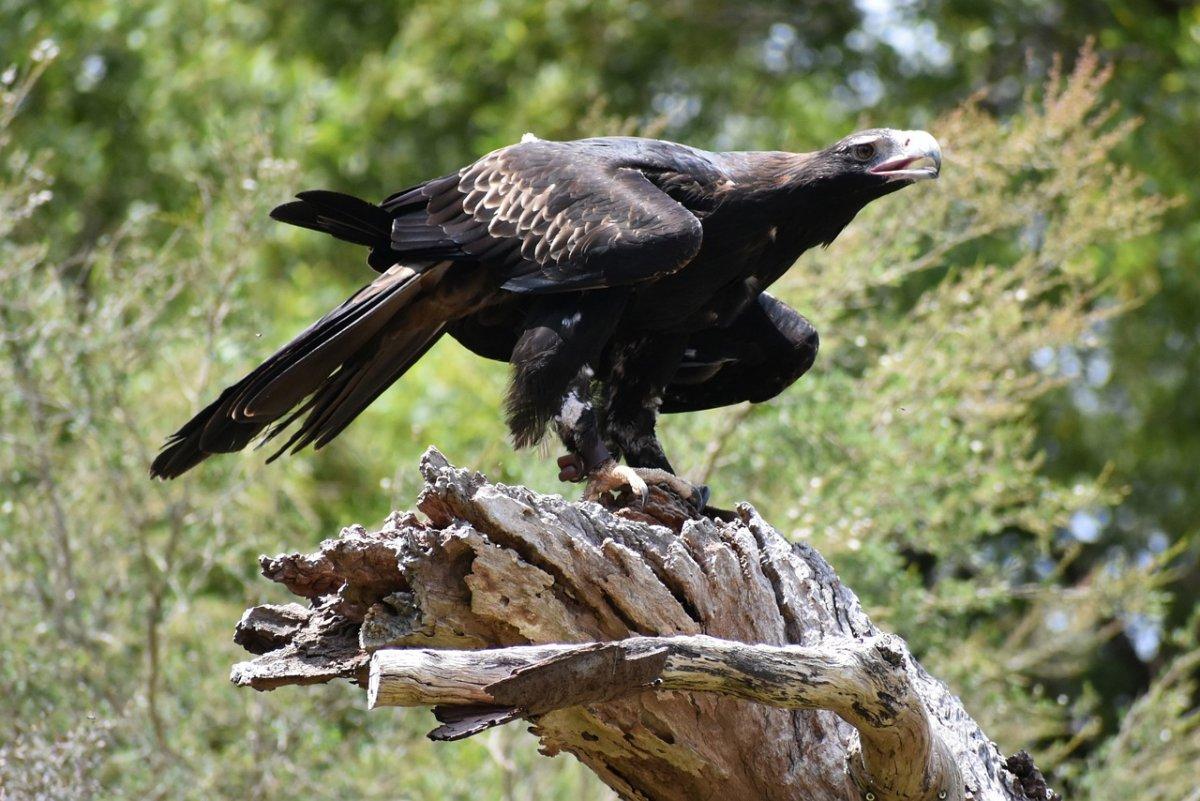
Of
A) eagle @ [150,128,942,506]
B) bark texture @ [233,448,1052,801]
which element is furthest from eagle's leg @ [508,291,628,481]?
bark texture @ [233,448,1052,801]

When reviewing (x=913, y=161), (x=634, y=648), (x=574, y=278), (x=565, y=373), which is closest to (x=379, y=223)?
(x=574, y=278)

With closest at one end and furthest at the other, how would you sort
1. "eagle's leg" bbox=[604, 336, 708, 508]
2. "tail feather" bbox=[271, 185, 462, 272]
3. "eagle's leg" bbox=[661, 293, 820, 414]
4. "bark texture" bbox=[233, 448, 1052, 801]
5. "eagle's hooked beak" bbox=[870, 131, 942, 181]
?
1. "bark texture" bbox=[233, 448, 1052, 801]
2. "eagle's hooked beak" bbox=[870, 131, 942, 181]
3. "tail feather" bbox=[271, 185, 462, 272]
4. "eagle's leg" bbox=[604, 336, 708, 508]
5. "eagle's leg" bbox=[661, 293, 820, 414]

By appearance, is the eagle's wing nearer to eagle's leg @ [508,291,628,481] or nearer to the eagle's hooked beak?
eagle's leg @ [508,291,628,481]

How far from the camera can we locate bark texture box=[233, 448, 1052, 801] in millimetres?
3238

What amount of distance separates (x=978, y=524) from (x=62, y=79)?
6.95 meters

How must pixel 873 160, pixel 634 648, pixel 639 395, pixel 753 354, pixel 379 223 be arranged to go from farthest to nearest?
pixel 753 354
pixel 639 395
pixel 379 223
pixel 873 160
pixel 634 648

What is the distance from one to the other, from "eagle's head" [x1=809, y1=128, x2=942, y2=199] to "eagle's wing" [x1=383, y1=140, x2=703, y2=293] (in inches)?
19.9

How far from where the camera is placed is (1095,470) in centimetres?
1047

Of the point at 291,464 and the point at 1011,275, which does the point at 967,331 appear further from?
the point at 291,464

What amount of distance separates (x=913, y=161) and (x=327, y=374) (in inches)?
72.8

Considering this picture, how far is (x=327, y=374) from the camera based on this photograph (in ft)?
15.2

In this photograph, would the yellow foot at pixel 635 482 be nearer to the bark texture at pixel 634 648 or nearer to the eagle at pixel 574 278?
the eagle at pixel 574 278

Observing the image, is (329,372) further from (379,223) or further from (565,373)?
(565,373)

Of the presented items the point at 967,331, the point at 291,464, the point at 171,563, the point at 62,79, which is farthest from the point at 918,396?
the point at 62,79
